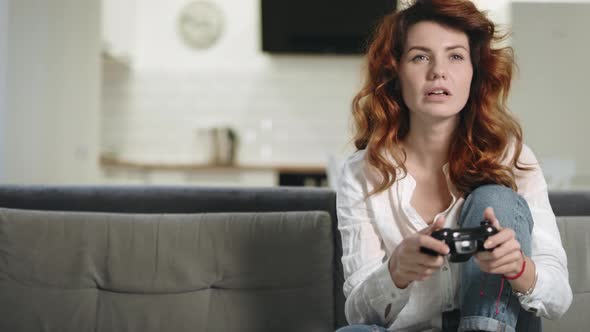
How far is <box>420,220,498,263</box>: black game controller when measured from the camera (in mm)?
1023

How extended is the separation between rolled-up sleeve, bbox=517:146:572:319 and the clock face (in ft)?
15.2

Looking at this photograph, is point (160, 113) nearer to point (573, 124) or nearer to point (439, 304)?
A: point (573, 124)

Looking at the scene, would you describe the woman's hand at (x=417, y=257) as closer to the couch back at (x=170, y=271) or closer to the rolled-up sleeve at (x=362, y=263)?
the rolled-up sleeve at (x=362, y=263)

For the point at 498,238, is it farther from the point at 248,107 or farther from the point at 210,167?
the point at 248,107

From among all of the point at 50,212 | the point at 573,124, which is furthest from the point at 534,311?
the point at 573,124

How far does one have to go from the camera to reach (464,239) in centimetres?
103

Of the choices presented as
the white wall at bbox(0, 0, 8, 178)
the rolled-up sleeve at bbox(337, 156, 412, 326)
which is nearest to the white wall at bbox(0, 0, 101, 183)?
the white wall at bbox(0, 0, 8, 178)

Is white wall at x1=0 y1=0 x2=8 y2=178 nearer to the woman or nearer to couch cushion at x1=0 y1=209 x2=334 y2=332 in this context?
couch cushion at x1=0 y1=209 x2=334 y2=332

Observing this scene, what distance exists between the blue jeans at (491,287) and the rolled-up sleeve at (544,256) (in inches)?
1.3

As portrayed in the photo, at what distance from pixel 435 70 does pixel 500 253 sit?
0.42 m

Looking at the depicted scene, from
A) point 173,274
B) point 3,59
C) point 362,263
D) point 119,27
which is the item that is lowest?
point 173,274

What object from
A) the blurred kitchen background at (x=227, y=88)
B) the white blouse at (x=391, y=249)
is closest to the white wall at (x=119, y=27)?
the blurred kitchen background at (x=227, y=88)

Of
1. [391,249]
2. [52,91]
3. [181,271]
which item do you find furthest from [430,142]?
[52,91]

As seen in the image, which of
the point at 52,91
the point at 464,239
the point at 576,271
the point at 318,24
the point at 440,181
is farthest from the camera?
the point at 318,24
